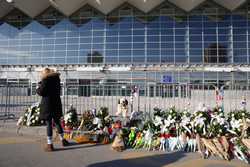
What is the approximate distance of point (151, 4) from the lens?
33.6 meters

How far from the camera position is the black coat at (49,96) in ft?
18.0

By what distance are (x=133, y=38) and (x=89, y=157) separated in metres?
30.1

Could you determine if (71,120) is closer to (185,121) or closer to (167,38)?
(185,121)

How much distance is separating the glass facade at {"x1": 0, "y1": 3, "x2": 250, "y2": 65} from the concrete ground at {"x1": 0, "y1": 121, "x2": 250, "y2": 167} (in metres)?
28.3

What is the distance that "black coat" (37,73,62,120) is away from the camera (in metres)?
5.49

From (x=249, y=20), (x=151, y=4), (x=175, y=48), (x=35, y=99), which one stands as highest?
(x=151, y=4)

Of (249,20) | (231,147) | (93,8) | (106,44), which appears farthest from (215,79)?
(231,147)

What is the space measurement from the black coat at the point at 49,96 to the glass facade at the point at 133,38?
2828 centimetres

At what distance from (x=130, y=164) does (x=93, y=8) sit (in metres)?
33.8

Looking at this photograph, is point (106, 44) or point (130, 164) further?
point (106, 44)

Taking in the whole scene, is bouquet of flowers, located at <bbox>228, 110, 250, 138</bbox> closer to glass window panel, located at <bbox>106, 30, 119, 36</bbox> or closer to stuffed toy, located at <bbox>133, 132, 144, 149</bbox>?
stuffed toy, located at <bbox>133, 132, 144, 149</bbox>

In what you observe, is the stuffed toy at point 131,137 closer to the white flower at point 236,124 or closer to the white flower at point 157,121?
the white flower at point 157,121

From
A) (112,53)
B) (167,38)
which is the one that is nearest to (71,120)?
(112,53)

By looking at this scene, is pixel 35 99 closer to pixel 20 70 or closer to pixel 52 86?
pixel 52 86
